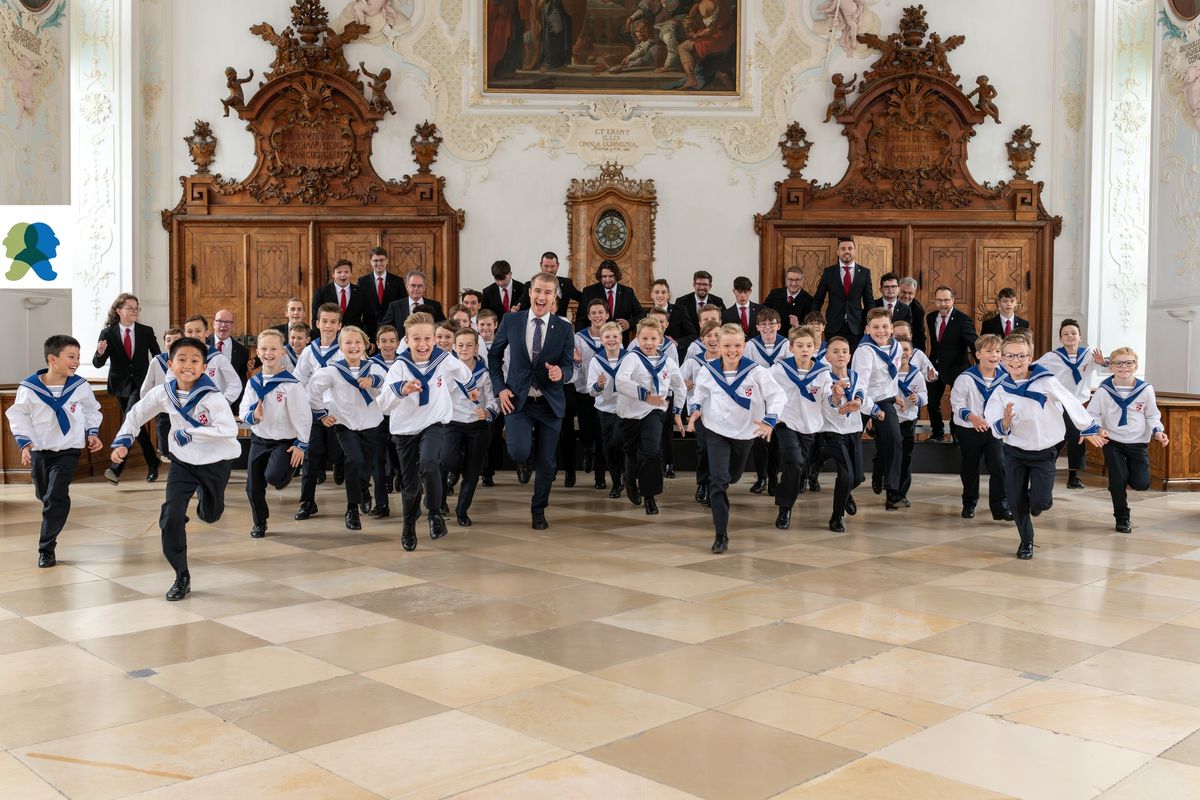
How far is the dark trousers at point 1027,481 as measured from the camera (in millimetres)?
7496

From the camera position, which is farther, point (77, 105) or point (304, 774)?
point (77, 105)

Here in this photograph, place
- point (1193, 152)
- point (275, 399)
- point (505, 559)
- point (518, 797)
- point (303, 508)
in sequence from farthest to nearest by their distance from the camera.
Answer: point (1193, 152), point (303, 508), point (275, 399), point (505, 559), point (518, 797)

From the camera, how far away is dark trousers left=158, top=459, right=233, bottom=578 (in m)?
6.10

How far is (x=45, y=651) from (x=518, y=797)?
2.77 m

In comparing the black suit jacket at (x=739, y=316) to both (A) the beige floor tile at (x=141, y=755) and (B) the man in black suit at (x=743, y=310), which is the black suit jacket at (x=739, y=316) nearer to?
(B) the man in black suit at (x=743, y=310)

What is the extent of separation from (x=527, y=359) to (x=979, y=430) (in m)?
3.62

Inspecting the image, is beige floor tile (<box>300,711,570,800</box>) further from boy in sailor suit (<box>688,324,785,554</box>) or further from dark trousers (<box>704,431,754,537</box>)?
boy in sailor suit (<box>688,324,785,554</box>)

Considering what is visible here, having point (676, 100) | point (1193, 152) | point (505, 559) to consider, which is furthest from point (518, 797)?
point (676, 100)

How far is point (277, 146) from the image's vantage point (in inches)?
591

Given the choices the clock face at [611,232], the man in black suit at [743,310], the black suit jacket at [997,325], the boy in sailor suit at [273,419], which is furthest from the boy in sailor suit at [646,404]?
the clock face at [611,232]

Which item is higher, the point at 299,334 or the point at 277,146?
the point at 277,146

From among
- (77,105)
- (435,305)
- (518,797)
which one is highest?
(77,105)

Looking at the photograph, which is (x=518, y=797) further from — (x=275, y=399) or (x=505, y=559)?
(x=275, y=399)

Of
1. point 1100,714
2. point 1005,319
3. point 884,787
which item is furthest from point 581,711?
point 1005,319
